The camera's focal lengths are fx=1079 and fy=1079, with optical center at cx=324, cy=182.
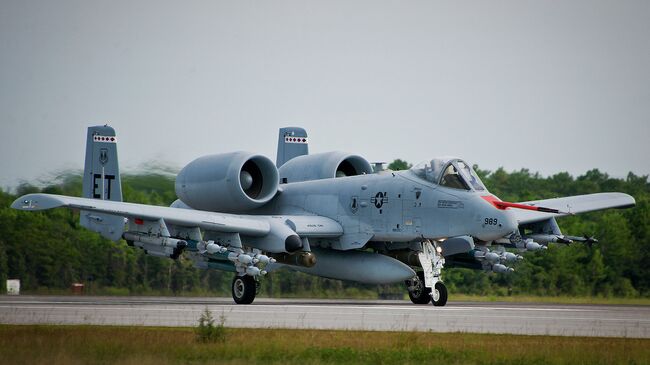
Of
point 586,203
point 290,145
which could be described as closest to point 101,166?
point 290,145

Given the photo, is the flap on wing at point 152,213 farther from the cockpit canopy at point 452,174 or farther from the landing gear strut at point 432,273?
the cockpit canopy at point 452,174

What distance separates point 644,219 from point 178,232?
68.7 ft

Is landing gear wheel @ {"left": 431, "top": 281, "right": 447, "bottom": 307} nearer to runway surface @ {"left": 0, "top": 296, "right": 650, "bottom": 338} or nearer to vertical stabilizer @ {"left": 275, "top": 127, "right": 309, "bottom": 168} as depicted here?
runway surface @ {"left": 0, "top": 296, "right": 650, "bottom": 338}

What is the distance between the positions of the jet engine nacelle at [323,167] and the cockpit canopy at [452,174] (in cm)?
499

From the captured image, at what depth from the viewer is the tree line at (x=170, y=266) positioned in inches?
1419

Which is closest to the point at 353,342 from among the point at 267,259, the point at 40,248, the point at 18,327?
the point at 18,327

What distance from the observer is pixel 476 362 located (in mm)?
13219

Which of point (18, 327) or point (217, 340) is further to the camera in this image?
point (18, 327)

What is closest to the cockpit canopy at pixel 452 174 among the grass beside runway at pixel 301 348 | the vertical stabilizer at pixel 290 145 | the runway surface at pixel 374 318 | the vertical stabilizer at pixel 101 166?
the runway surface at pixel 374 318

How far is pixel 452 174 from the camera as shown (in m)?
25.9

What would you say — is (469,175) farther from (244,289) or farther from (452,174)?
(244,289)

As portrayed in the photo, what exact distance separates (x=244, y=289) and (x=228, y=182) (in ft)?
12.1

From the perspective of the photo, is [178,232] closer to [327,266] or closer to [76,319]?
[327,266]

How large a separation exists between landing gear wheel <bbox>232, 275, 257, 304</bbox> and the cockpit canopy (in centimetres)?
497
